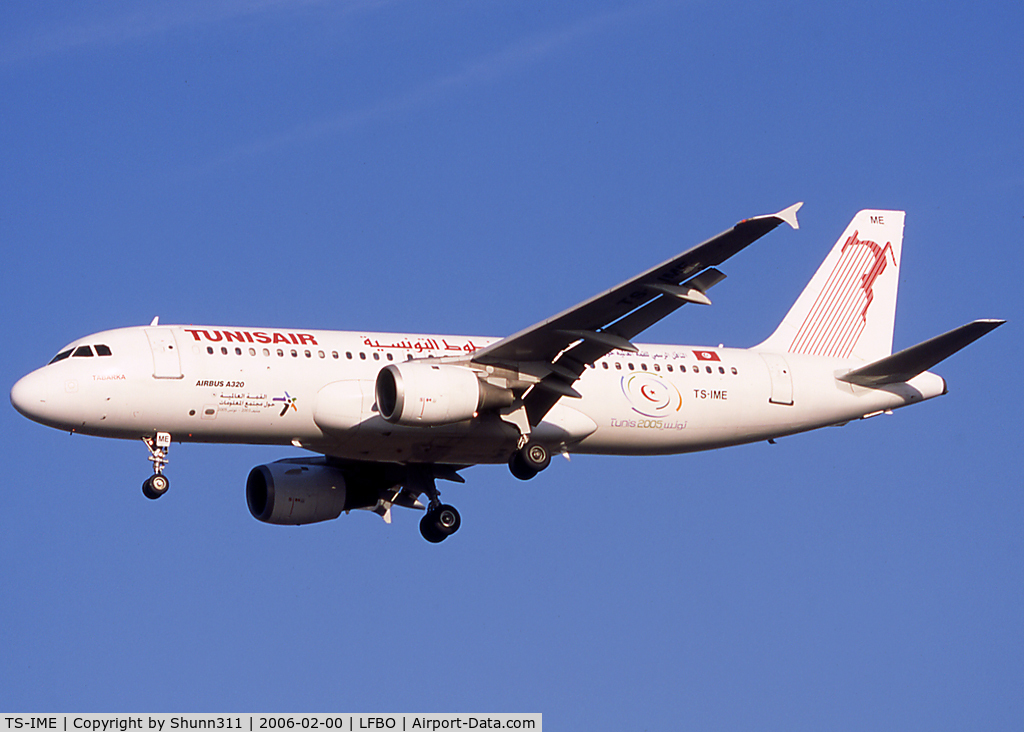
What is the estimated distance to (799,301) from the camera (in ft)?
154

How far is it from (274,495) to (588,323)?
1118 centimetres

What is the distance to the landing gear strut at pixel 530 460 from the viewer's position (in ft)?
131

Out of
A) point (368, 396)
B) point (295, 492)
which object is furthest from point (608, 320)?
point (295, 492)

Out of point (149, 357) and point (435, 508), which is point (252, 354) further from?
point (435, 508)

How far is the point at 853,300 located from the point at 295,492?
17655 mm

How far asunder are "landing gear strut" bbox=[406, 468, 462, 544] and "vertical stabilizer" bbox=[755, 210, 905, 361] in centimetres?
1041

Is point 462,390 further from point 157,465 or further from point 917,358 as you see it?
point 917,358

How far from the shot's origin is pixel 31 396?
36.7m

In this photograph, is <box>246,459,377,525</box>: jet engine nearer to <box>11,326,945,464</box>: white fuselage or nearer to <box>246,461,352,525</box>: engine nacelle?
<box>246,461,352,525</box>: engine nacelle

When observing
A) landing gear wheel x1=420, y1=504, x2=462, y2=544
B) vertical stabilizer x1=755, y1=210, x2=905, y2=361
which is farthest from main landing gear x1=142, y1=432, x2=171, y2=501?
vertical stabilizer x1=755, y1=210, x2=905, y2=361

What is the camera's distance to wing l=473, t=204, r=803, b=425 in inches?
1305

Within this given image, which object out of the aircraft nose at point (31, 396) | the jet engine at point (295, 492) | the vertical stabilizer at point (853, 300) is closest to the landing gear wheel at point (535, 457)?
the jet engine at point (295, 492)

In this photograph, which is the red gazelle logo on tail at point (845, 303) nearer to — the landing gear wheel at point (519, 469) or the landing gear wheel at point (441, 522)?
the landing gear wheel at point (519, 469)

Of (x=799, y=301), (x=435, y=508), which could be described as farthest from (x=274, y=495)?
(x=799, y=301)
